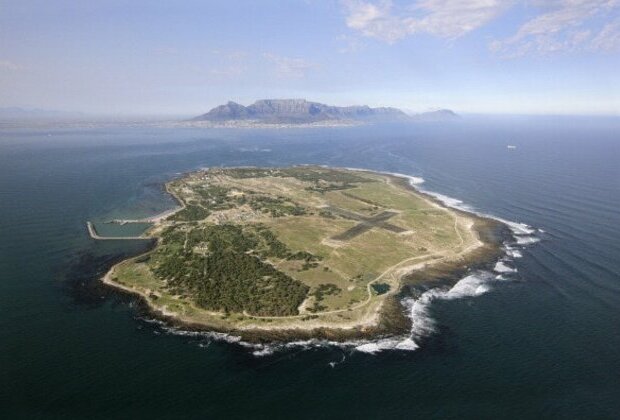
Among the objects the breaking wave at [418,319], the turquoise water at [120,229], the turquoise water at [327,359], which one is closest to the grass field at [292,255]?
the breaking wave at [418,319]

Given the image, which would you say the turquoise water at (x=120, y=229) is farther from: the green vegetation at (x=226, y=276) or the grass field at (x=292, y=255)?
the green vegetation at (x=226, y=276)

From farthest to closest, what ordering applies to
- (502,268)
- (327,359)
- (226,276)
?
(502,268)
(226,276)
(327,359)

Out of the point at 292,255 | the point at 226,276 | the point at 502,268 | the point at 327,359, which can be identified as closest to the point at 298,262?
the point at 292,255

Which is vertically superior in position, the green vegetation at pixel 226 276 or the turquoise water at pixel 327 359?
the green vegetation at pixel 226 276

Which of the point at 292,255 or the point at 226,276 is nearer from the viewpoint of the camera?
the point at 226,276

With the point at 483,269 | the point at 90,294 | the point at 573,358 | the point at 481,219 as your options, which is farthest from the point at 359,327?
the point at 481,219

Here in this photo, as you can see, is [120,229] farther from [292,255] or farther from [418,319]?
[418,319]

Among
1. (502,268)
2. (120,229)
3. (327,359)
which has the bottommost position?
(327,359)

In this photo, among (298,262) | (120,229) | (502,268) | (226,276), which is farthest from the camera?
(120,229)

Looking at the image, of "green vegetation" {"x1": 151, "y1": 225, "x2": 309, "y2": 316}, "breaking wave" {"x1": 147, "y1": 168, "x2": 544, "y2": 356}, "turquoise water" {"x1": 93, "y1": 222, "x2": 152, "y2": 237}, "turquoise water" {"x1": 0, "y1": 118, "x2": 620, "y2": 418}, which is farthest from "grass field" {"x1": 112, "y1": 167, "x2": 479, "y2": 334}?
"turquoise water" {"x1": 0, "y1": 118, "x2": 620, "y2": 418}

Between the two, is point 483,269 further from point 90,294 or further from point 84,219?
point 84,219
